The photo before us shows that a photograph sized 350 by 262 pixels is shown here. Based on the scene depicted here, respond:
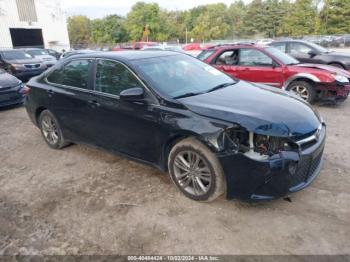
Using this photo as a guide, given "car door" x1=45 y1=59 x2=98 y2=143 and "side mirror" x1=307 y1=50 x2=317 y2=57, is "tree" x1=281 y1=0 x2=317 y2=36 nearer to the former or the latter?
"side mirror" x1=307 y1=50 x2=317 y2=57

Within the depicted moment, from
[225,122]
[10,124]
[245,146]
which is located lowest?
[10,124]

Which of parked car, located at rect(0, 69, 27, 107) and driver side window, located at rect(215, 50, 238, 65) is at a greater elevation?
driver side window, located at rect(215, 50, 238, 65)

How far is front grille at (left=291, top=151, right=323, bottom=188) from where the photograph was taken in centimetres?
300

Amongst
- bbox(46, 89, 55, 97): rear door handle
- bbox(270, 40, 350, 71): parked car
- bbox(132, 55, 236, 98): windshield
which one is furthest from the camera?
bbox(270, 40, 350, 71): parked car

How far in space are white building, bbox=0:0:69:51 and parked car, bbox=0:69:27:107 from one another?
27252mm

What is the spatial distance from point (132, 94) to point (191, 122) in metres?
0.79

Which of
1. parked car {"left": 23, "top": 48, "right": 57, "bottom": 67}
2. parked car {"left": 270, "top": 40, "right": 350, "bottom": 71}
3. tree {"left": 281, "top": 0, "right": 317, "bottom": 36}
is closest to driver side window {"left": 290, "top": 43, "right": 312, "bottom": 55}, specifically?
parked car {"left": 270, "top": 40, "right": 350, "bottom": 71}

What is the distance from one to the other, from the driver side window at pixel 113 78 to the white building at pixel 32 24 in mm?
32906

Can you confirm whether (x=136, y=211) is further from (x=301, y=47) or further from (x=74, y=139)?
(x=301, y=47)

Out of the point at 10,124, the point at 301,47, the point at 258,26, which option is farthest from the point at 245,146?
the point at 258,26

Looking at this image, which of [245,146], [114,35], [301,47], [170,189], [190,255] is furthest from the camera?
[114,35]

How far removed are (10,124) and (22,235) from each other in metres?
4.72

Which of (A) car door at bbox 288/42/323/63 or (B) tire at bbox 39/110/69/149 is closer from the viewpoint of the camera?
(B) tire at bbox 39/110/69/149

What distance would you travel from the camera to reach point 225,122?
302cm
